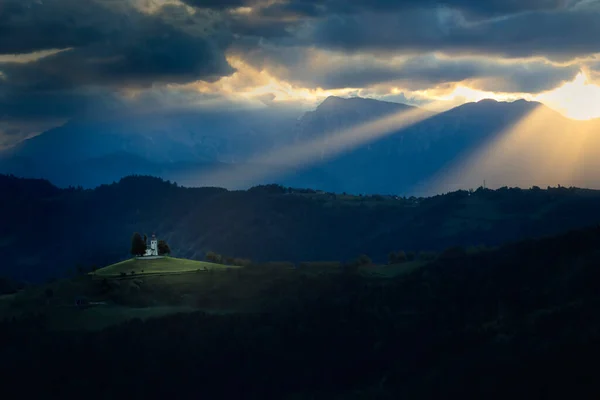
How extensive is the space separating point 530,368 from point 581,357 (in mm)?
10804

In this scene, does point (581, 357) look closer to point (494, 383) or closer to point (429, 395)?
point (494, 383)

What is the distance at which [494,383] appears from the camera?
639 ft

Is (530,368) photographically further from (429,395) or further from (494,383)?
(429,395)

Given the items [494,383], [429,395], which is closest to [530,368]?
[494,383]

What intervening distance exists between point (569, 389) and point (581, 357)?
38.3ft

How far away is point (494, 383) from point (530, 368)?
897 centimetres

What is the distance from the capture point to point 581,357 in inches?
7707

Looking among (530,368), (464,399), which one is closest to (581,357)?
(530,368)

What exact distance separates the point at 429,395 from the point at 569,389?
94.0 ft

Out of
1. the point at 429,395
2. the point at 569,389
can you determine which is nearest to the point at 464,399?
the point at 429,395

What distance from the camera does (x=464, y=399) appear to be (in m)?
191

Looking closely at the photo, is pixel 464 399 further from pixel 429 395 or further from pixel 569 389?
pixel 569 389

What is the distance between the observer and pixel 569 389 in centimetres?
18650

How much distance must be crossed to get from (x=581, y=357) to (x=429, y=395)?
108 feet
